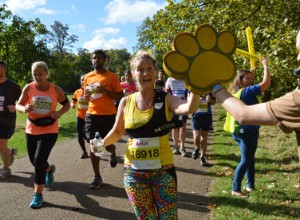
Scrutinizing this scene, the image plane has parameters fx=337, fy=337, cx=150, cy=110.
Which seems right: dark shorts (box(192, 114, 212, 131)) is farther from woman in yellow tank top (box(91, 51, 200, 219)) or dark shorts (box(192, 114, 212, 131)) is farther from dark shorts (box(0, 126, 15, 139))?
woman in yellow tank top (box(91, 51, 200, 219))

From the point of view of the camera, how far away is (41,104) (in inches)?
202

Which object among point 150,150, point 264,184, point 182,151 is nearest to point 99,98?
point 150,150

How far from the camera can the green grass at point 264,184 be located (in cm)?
458

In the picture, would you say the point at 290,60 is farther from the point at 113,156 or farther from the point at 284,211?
the point at 113,156

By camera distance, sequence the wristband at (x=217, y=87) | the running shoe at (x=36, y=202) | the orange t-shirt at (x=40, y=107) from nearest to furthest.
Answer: the wristband at (x=217, y=87)
the running shoe at (x=36, y=202)
the orange t-shirt at (x=40, y=107)

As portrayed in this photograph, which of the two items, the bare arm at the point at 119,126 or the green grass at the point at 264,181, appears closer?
A: the bare arm at the point at 119,126

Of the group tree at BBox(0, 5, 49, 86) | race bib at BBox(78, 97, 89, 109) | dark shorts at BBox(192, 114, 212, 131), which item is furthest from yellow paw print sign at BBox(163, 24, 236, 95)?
tree at BBox(0, 5, 49, 86)

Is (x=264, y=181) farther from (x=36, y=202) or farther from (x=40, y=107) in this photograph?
(x=40, y=107)

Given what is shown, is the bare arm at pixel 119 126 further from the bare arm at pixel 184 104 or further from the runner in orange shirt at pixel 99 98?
the runner in orange shirt at pixel 99 98

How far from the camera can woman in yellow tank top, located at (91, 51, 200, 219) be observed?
2.90 m

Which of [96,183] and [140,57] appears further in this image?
A: [96,183]

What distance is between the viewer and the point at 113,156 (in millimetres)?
6094

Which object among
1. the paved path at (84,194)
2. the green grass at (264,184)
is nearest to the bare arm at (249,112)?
the green grass at (264,184)

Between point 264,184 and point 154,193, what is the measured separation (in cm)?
340
